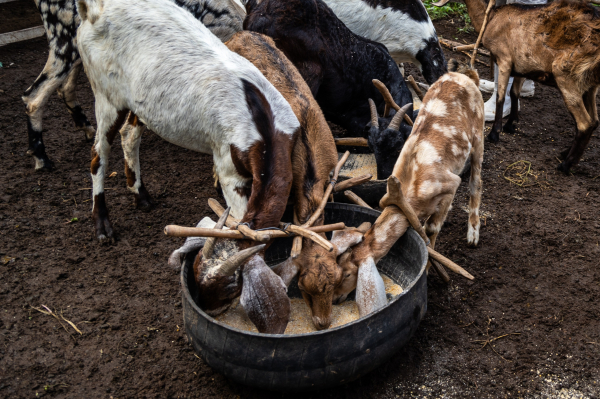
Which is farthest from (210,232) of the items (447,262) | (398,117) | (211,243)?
(398,117)

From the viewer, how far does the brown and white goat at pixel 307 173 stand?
3297 millimetres

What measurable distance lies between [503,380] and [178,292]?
2.37m

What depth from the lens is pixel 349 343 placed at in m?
2.75

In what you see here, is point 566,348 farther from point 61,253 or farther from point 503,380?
point 61,253

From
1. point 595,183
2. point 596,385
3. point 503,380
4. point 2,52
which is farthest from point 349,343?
point 2,52

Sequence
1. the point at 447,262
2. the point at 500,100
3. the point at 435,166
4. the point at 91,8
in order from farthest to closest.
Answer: the point at 500,100 → the point at 91,8 → the point at 435,166 → the point at 447,262

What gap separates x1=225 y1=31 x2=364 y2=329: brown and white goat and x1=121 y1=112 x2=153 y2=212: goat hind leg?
1.17m

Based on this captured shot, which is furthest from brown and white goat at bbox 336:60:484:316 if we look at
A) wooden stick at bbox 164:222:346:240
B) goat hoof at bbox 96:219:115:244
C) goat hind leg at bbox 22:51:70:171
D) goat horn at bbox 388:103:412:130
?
goat hind leg at bbox 22:51:70:171

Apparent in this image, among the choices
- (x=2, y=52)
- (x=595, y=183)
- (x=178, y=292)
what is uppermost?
(x=595, y=183)

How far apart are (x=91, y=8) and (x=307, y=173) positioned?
2221mm

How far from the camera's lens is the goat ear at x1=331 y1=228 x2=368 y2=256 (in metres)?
3.49

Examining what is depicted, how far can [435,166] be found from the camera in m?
3.83

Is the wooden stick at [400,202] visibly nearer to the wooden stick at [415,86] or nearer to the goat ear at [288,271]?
the goat ear at [288,271]

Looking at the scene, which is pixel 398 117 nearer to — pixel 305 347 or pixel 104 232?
pixel 305 347
